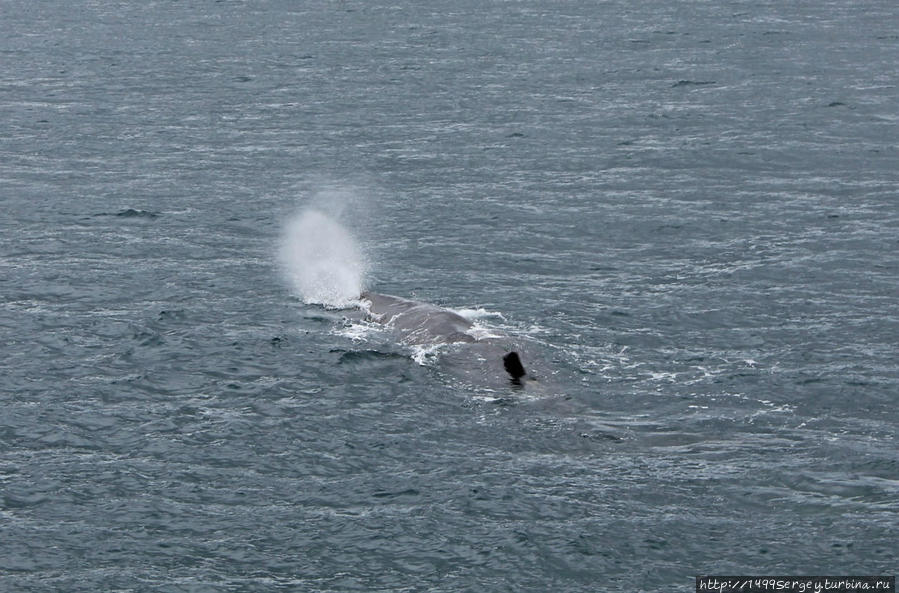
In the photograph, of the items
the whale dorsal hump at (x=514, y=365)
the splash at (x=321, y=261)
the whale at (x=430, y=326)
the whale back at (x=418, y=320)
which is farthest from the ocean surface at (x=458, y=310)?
the whale back at (x=418, y=320)

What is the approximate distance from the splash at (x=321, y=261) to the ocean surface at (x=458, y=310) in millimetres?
323

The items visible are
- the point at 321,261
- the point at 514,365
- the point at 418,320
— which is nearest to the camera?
the point at 514,365

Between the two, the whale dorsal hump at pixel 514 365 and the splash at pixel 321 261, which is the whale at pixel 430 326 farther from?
the splash at pixel 321 261

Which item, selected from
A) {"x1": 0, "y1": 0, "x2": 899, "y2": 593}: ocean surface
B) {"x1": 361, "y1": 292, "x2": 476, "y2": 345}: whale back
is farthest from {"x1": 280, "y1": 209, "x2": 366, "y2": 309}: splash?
{"x1": 361, "y1": 292, "x2": 476, "y2": 345}: whale back

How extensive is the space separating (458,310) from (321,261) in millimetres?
11218

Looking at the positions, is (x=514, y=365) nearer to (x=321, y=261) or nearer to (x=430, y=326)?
(x=430, y=326)

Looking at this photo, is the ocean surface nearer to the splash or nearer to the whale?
the splash

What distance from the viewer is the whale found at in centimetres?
4572

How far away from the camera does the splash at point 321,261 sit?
57844mm

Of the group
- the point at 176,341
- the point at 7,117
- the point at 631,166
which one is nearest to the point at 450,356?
the point at 176,341

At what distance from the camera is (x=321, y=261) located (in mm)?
62938

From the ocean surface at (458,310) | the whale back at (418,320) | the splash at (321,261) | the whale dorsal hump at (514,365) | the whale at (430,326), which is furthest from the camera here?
the splash at (321,261)

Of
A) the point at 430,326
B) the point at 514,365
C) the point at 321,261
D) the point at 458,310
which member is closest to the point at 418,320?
the point at 430,326

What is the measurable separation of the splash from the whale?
1.82 m
